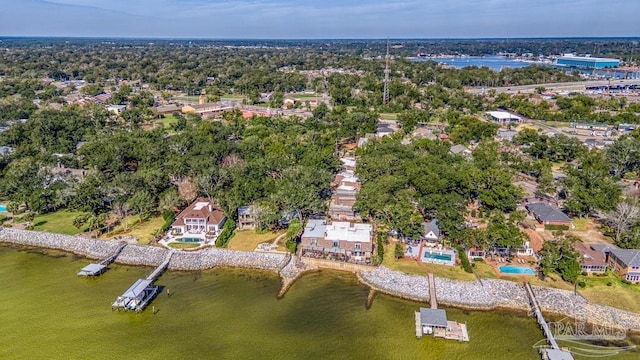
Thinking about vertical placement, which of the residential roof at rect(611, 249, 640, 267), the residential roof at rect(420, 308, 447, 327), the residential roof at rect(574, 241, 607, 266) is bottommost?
the residential roof at rect(420, 308, 447, 327)

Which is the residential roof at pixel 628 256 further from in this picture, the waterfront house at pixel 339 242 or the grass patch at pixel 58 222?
the grass patch at pixel 58 222

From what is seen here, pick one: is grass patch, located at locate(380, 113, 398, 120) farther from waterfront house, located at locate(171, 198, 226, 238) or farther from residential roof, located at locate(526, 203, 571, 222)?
waterfront house, located at locate(171, 198, 226, 238)

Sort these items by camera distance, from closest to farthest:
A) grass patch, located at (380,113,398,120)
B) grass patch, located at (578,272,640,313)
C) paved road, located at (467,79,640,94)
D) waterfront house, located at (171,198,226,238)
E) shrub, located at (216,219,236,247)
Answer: grass patch, located at (578,272,640,313), shrub, located at (216,219,236,247), waterfront house, located at (171,198,226,238), grass patch, located at (380,113,398,120), paved road, located at (467,79,640,94)

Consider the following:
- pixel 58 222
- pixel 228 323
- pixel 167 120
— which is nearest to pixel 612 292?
pixel 228 323

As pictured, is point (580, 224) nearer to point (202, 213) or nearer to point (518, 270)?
point (518, 270)

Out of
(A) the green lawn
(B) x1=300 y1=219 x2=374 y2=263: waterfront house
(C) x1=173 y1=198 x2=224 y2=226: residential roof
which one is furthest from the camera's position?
(C) x1=173 y1=198 x2=224 y2=226: residential roof

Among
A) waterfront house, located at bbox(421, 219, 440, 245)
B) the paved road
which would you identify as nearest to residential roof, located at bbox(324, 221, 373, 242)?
waterfront house, located at bbox(421, 219, 440, 245)
